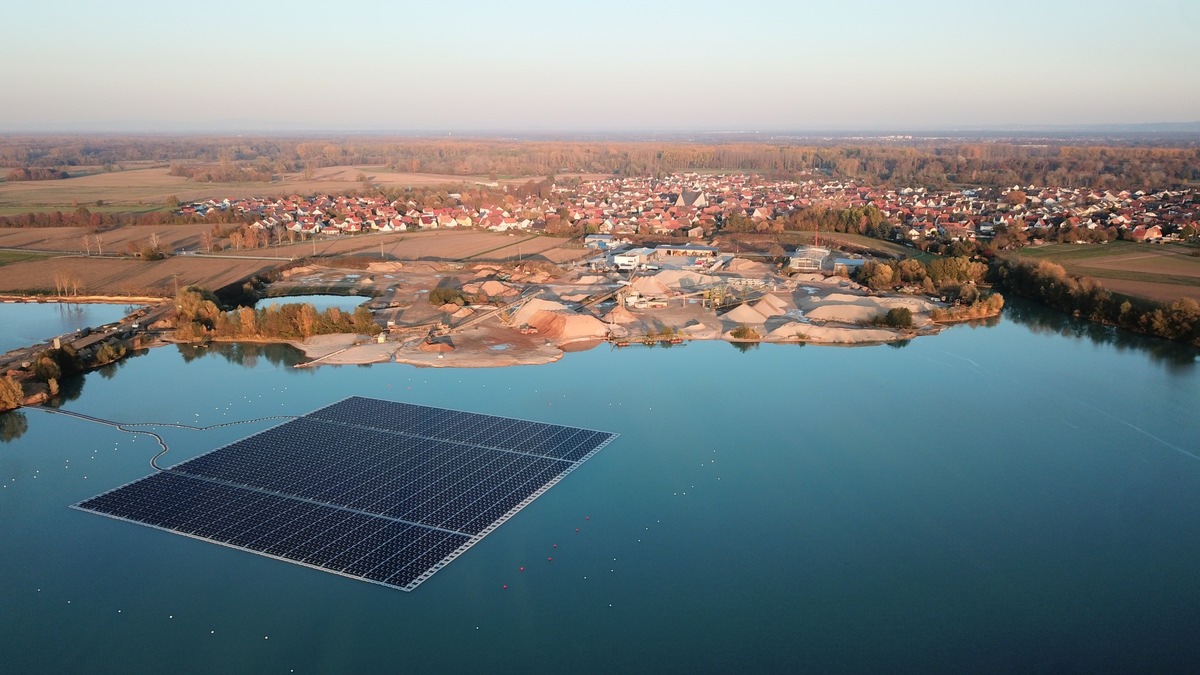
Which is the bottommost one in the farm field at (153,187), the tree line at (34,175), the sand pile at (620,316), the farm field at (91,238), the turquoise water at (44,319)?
the turquoise water at (44,319)

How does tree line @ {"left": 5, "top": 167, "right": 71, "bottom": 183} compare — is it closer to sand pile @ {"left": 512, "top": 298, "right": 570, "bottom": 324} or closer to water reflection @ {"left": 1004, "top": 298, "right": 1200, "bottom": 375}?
sand pile @ {"left": 512, "top": 298, "right": 570, "bottom": 324}

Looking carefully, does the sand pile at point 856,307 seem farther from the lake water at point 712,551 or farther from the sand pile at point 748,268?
the lake water at point 712,551

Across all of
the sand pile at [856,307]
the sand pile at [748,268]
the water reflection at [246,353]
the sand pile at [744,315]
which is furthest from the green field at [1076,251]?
the water reflection at [246,353]

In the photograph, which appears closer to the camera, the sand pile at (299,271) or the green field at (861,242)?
the sand pile at (299,271)

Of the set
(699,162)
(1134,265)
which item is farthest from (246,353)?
(699,162)

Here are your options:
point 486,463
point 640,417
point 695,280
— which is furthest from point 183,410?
point 695,280

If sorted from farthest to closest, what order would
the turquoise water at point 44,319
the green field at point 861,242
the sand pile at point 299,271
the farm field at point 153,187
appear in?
1. the farm field at point 153,187
2. the green field at point 861,242
3. the sand pile at point 299,271
4. the turquoise water at point 44,319

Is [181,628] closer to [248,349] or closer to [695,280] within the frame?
[248,349]
